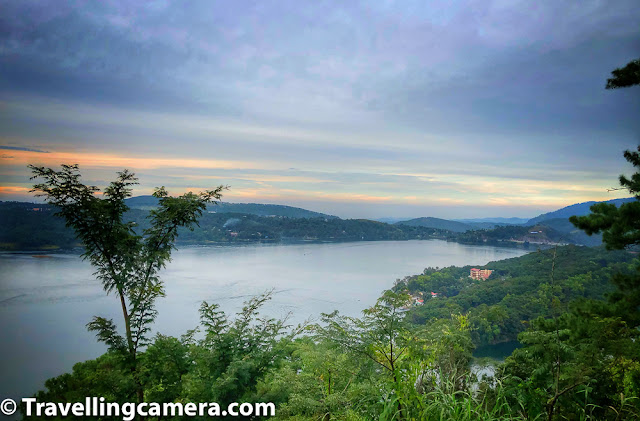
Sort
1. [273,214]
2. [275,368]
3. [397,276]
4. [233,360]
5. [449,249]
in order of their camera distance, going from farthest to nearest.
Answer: [273,214] → [449,249] → [397,276] → [275,368] → [233,360]

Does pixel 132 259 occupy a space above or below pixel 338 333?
above

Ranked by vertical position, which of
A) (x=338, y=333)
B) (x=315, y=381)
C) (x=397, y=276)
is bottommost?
(x=397, y=276)

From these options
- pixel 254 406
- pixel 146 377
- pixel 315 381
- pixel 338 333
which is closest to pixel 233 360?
pixel 254 406

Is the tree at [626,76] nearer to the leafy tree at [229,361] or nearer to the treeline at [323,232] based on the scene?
the leafy tree at [229,361]

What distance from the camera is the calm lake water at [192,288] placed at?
7.86 metres

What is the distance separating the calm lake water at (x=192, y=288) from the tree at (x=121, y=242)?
138cm

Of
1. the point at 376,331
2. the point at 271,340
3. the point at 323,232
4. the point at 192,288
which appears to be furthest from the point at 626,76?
the point at 323,232

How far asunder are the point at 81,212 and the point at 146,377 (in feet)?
5.81

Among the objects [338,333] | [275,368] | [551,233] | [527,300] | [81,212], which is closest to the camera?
[338,333]

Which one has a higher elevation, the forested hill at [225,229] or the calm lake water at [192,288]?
the forested hill at [225,229]

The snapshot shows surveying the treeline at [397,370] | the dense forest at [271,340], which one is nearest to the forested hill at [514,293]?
the dense forest at [271,340]

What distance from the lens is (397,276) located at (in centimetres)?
3319

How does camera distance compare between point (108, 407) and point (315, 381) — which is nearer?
point (315, 381)

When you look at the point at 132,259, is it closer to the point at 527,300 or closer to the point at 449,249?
the point at 527,300
